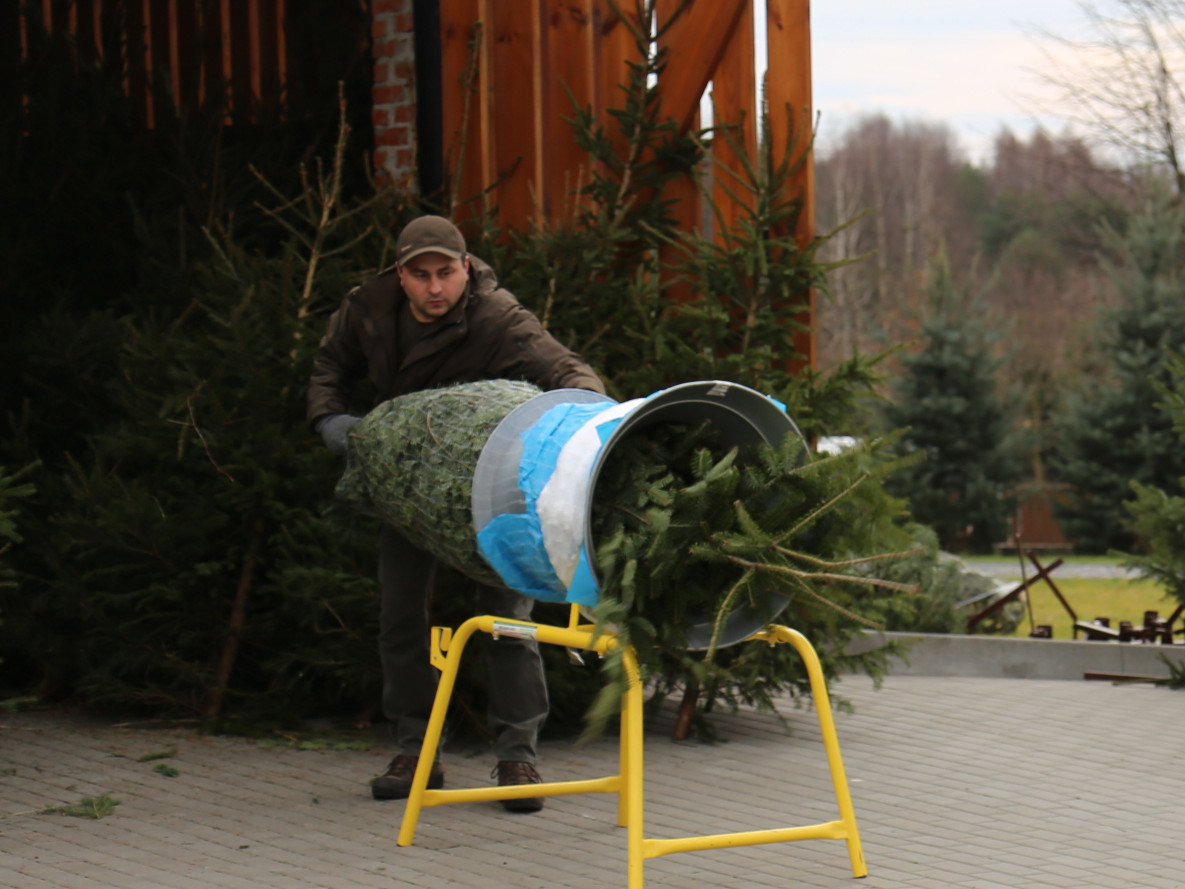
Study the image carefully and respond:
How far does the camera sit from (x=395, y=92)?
7.99m

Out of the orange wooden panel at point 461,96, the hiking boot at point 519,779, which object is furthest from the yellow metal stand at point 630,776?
the orange wooden panel at point 461,96

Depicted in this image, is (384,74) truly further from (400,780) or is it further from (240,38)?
(400,780)

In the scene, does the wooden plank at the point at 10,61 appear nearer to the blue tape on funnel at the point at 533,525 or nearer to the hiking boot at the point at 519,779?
the hiking boot at the point at 519,779

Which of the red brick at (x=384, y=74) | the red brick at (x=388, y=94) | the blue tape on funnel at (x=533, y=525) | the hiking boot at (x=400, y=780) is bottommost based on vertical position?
the hiking boot at (x=400, y=780)

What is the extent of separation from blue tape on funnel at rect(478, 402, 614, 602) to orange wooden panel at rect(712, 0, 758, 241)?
329 cm

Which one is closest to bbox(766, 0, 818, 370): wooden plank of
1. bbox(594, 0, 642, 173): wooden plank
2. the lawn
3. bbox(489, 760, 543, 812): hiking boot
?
bbox(594, 0, 642, 173): wooden plank

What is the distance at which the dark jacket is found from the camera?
4.89 metres

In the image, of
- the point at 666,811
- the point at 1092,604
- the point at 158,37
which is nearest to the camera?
the point at 666,811

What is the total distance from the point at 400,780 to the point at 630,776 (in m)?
1.70

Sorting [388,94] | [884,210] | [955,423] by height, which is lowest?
[955,423]

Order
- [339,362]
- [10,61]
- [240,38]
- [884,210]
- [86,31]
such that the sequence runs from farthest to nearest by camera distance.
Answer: [884,210], [240,38], [86,31], [10,61], [339,362]

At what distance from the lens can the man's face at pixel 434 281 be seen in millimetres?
4848

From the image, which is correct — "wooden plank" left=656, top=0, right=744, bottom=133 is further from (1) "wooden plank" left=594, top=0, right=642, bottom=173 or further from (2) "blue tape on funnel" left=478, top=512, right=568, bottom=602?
(2) "blue tape on funnel" left=478, top=512, right=568, bottom=602

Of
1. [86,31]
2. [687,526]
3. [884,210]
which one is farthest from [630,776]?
[884,210]
